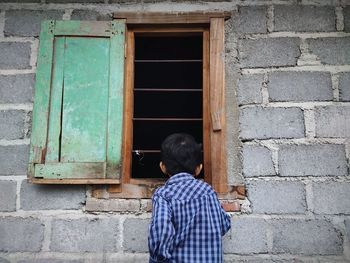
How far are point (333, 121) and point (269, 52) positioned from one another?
2.11ft

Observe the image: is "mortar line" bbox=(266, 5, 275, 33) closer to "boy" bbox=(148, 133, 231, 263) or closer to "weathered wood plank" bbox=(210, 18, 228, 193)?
"weathered wood plank" bbox=(210, 18, 228, 193)

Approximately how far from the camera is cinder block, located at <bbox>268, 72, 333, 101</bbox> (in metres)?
2.90

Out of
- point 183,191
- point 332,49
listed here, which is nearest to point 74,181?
point 183,191

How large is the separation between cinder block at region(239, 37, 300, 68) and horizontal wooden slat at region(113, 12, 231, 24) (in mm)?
284

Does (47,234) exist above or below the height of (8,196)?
below

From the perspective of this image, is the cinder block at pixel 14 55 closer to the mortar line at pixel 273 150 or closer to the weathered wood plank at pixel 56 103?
the weathered wood plank at pixel 56 103

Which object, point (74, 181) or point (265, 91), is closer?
point (74, 181)

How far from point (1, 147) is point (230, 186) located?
62.6 inches

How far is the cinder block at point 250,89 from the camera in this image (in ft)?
9.59

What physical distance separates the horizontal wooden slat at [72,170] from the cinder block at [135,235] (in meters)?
0.36

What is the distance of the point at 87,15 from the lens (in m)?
3.09

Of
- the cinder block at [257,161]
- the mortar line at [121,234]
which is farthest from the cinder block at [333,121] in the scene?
the mortar line at [121,234]

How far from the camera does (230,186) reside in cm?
283

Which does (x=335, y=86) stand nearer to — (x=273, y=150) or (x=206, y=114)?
(x=273, y=150)
